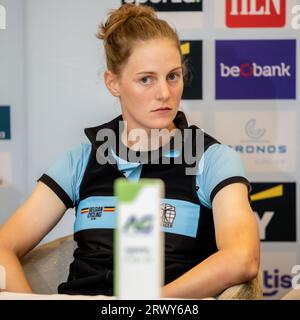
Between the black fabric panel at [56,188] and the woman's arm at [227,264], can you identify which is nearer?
the woman's arm at [227,264]

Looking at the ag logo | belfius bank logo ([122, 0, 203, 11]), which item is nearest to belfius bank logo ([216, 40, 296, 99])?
belfius bank logo ([122, 0, 203, 11])

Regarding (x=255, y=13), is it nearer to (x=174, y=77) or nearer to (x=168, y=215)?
(x=174, y=77)

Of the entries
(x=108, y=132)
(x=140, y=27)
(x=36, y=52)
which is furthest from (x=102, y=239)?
(x=36, y=52)

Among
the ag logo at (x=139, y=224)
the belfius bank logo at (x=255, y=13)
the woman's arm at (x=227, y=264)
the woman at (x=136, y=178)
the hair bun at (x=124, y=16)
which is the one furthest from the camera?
the belfius bank logo at (x=255, y=13)

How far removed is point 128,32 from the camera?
1599mm

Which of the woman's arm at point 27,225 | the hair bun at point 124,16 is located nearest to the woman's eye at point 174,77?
the hair bun at point 124,16

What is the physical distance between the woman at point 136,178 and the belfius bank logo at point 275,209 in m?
0.67

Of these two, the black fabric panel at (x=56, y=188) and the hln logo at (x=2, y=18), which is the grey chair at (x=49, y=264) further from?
the hln logo at (x=2, y=18)

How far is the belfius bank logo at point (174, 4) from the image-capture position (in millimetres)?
2174

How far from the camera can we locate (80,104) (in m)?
2.26

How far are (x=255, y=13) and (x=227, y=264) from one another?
1111mm

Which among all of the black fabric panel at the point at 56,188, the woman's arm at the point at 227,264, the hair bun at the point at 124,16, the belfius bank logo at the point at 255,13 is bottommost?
the woman's arm at the point at 227,264

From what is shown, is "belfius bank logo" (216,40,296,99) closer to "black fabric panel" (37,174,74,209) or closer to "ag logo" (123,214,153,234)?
"black fabric panel" (37,174,74,209)

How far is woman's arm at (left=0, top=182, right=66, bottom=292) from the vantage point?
1581 millimetres
